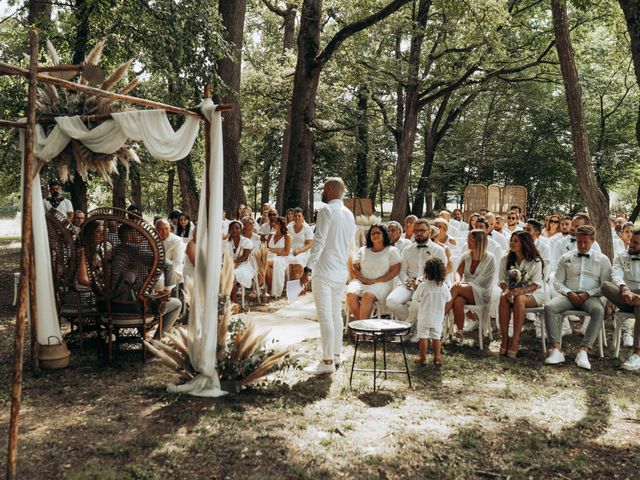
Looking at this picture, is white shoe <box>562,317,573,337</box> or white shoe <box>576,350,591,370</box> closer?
white shoe <box>576,350,591,370</box>

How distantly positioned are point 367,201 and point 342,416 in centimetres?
1685

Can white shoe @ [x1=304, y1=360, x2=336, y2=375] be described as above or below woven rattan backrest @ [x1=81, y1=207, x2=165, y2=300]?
below

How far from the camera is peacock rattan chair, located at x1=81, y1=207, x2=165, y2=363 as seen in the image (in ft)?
19.8

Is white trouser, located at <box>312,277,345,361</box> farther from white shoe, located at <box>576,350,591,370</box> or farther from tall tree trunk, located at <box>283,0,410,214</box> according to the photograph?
tall tree trunk, located at <box>283,0,410,214</box>

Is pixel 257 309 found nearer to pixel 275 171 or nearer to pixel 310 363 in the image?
pixel 310 363

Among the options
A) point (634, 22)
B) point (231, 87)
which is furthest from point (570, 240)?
point (231, 87)

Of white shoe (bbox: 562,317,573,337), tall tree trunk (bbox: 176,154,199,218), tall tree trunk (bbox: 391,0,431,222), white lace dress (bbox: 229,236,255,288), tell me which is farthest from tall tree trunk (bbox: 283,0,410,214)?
white shoe (bbox: 562,317,573,337)

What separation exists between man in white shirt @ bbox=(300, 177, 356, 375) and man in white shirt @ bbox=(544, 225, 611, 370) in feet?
9.05

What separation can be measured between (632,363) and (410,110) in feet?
44.9

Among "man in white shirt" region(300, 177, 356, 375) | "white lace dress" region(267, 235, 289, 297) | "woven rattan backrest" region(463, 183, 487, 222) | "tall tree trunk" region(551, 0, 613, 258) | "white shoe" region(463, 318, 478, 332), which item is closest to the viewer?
"man in white shirt" region(300, 177, 356, 375)

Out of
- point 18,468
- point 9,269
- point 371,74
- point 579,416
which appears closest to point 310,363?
point 579,416

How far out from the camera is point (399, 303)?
24.2 feet

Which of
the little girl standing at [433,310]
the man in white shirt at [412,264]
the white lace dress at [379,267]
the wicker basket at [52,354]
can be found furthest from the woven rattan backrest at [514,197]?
the wicker basket at [52,354]

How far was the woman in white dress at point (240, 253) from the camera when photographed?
9.80m
